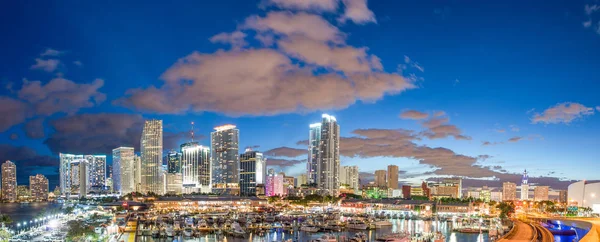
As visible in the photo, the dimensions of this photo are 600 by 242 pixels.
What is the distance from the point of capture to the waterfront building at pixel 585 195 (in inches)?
2890

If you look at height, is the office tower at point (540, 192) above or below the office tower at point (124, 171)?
below

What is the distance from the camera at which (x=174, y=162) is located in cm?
18225

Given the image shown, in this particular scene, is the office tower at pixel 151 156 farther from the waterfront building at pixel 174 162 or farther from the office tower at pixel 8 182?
the office tower at pixel 8 182

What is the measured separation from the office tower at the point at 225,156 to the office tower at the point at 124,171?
93.1ft

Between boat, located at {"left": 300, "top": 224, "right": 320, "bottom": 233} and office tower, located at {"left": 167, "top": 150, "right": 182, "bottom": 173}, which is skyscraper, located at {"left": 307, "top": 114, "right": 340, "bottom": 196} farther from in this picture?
boat, located at {"left": 300, "top": 224, "right": 320, "bottom": 233}

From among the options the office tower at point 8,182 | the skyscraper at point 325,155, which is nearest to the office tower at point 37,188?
the office tower at point 8,182

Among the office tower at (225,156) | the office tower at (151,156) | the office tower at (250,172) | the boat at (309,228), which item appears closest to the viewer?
the boat at (309,228)

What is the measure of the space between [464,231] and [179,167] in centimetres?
14248

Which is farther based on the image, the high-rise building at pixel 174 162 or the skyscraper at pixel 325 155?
the high-rise building at pixel 174 162

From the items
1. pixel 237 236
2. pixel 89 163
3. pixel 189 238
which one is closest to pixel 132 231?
pixel 189 238

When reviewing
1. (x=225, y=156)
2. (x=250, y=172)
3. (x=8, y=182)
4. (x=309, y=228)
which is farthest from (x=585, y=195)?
(x=8, y=182)

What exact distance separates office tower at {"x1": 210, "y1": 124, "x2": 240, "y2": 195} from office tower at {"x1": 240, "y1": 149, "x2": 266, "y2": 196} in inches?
281

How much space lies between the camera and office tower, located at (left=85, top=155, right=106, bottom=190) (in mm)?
192750

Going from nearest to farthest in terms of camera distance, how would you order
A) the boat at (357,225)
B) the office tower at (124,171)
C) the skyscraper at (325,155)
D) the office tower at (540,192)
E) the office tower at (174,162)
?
the boat at (357,225), the skyscraper at (325,155), the office tower at (540,192), the office tower at (124,171), the office tower at (174,162)
